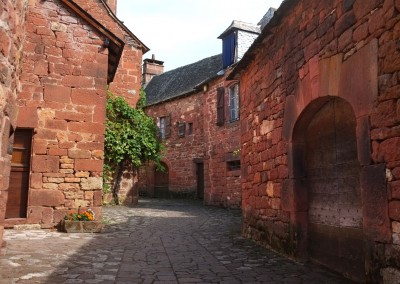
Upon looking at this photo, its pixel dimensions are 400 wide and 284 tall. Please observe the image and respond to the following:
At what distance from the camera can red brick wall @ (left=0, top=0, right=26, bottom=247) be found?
11.2ft

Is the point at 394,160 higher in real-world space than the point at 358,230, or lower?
higher

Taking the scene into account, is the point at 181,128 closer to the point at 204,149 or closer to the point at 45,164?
the point at 204,149

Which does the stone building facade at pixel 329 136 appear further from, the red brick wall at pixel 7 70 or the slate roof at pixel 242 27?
the slate roof at pixel 242 27

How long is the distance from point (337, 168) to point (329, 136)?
0.40 metres

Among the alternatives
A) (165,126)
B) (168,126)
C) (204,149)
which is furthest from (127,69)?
(165,126)

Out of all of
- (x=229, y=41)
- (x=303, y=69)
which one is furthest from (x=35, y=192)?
(x=229, y=41)

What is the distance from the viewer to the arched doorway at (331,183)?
381cm

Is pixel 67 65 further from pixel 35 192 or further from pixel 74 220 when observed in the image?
pixel 74 220

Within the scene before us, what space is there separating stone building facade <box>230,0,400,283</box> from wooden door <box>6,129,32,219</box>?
4.56m

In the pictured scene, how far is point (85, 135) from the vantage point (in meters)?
7.88

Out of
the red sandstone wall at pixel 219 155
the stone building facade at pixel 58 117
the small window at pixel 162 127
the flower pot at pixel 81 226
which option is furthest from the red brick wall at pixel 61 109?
the small window at pixel 162 127

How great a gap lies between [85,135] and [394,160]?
21.1 ft

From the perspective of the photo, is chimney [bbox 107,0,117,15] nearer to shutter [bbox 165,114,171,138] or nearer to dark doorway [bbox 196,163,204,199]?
shutter [bbox 165,114,171,138]

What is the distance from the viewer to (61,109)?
7.74m
